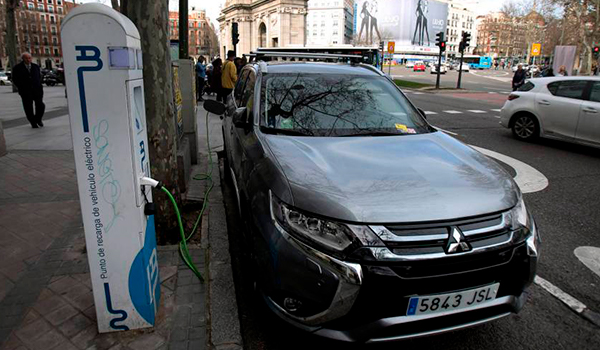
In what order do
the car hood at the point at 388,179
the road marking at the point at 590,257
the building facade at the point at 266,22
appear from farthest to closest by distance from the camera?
the building facade at the point at 266,22 < the road marking at the point at 590,257 < the car hood at the point at 388,179

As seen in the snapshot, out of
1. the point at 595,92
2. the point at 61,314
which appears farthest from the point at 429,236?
the point at 595,92

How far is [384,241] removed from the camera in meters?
2.09

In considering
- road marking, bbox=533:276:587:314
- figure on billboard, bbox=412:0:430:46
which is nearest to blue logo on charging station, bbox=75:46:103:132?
road marking, bbox=533:276:587:314

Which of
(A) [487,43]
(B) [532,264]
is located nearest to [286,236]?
(B) [532,264]

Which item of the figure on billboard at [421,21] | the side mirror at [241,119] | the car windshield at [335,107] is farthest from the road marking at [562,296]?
the figure on billboard at [421,21]

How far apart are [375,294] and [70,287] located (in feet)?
7.56

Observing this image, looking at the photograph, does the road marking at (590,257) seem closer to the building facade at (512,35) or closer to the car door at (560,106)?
the car door at (560,106)

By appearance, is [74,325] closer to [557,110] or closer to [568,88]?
[557,110]

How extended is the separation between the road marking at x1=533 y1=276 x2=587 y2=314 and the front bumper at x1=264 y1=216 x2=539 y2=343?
4.16 ft

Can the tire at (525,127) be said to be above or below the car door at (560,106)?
below

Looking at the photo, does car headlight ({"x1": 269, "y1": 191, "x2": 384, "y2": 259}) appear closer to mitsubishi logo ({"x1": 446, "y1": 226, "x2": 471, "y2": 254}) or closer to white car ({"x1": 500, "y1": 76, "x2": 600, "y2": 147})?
mitsubishi logo ({"x1": 446, "y1": 226, "x2": 471, "y2": 254})

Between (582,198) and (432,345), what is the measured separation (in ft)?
13.8

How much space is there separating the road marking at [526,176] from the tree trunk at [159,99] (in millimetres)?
4736

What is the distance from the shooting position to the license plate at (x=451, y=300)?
212 centimetres
